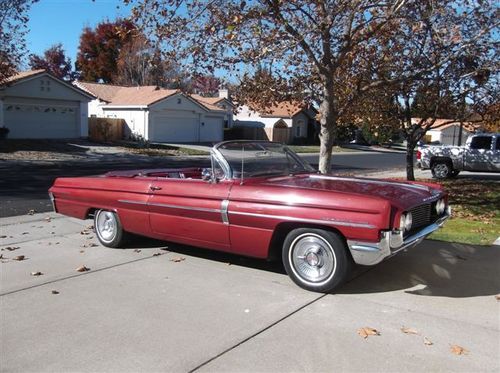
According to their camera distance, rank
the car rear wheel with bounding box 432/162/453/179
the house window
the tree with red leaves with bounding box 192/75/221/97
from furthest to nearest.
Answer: the car rear wheel with bounding box 432/162/453/179 → the house window → the tree with red leaves with bounding box 192/75/221/97

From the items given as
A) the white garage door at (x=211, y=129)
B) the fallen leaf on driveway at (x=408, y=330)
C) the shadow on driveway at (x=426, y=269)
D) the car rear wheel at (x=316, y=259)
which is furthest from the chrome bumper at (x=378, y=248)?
the white garage door at (x=211, y=129)

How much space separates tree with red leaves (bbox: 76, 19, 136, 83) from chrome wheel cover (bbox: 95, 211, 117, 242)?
200 feet

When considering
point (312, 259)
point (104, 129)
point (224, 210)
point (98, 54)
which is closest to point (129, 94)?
point (104, 129)

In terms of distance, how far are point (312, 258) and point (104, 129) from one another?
36385 millimetres

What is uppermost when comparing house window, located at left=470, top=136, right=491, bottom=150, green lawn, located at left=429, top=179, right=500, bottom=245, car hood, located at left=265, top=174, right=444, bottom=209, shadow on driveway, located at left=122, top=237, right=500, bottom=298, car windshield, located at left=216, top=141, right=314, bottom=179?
house window, located at left=470, top=136, right=491, bottom=150

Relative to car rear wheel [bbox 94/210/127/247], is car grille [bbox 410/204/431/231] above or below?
above

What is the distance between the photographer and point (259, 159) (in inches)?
241

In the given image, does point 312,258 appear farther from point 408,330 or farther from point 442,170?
point 442,170

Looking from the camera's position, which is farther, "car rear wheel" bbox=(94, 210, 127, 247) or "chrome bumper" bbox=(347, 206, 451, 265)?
"car rear wheel" bbox=(94, 210, 127, 247)

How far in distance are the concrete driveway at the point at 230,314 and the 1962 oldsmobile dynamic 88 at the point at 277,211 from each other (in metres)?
0.32

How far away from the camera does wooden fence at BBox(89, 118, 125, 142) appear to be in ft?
129

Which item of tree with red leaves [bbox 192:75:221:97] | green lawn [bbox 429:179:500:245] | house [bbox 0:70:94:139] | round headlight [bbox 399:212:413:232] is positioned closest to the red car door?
round headlight [bbox 399:212:413:232]

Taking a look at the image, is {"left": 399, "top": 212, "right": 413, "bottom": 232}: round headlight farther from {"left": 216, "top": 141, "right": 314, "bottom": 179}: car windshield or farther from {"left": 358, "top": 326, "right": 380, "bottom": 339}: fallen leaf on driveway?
{"left": 216, "top": 141, "right": 314, "bottom": 179}: car windshield

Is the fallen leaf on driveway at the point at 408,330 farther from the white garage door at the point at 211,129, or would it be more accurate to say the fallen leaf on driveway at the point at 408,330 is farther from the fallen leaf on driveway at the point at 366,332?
the white garage door at the point at 211,129
